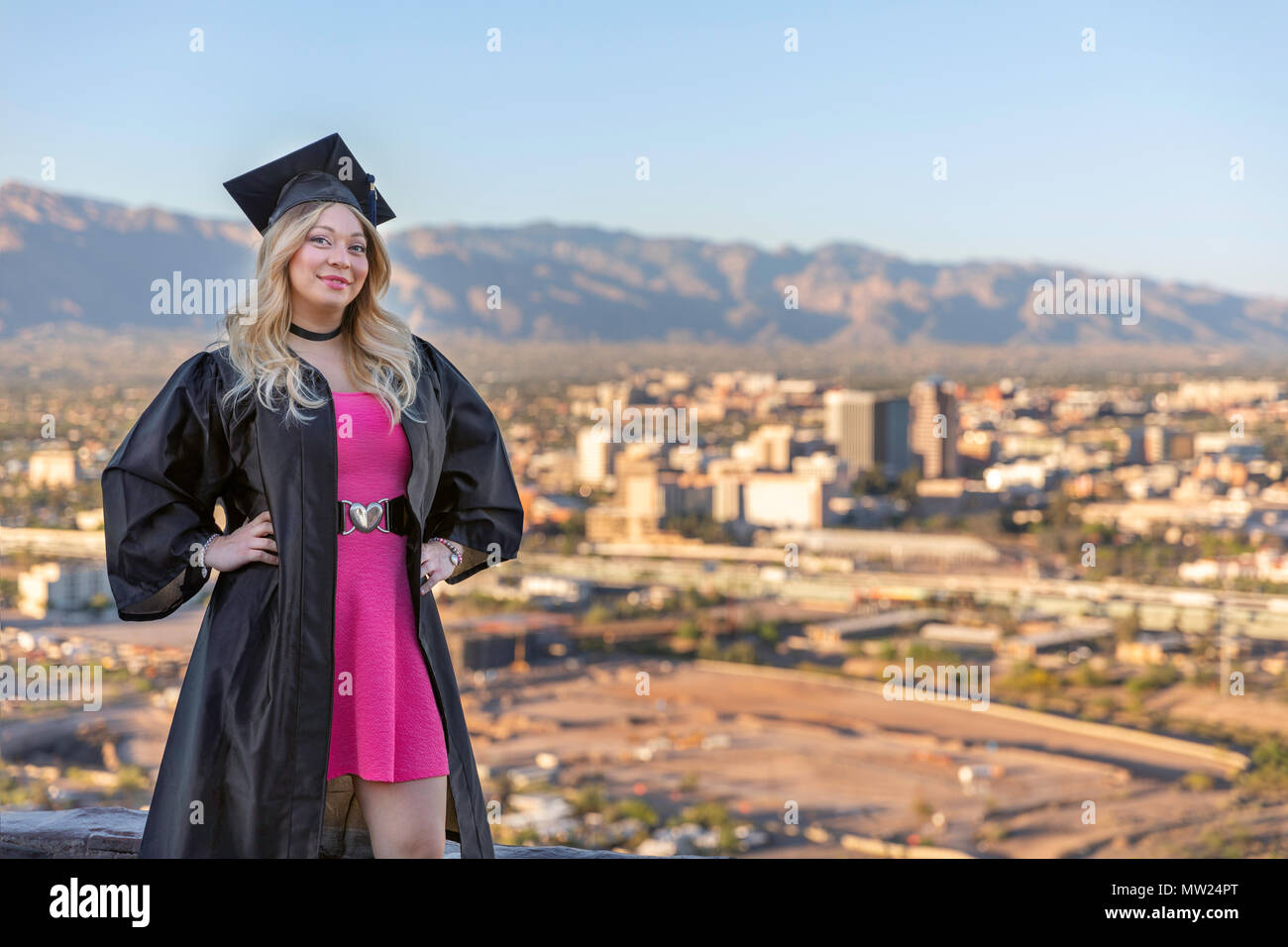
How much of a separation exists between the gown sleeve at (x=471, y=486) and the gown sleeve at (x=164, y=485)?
0.26 m

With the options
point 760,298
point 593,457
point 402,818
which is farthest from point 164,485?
point 760,298

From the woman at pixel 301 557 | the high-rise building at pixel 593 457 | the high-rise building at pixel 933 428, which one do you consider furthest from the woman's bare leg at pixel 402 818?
the high-rise building at pixel 593 457

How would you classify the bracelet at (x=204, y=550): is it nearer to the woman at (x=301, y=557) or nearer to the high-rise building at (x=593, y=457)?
the woman at (x=301, y=557)

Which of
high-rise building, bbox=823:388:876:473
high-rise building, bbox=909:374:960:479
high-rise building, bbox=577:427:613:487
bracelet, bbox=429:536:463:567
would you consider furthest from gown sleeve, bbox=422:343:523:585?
high-rise building, bbox=823:388:876:473

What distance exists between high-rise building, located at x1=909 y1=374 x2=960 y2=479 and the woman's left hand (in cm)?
4077

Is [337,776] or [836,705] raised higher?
[337,776]

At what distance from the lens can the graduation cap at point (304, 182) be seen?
1.51 meters

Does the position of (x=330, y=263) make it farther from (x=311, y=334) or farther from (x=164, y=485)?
(x=164, y=485)

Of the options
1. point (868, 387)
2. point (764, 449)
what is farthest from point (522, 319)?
point (868, 387)

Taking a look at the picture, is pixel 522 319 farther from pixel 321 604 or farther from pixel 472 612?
pixel 321 604

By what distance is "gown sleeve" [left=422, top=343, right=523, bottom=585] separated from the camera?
1568mm

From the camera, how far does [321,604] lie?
55.4 inches

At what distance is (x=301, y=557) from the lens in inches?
55.1
